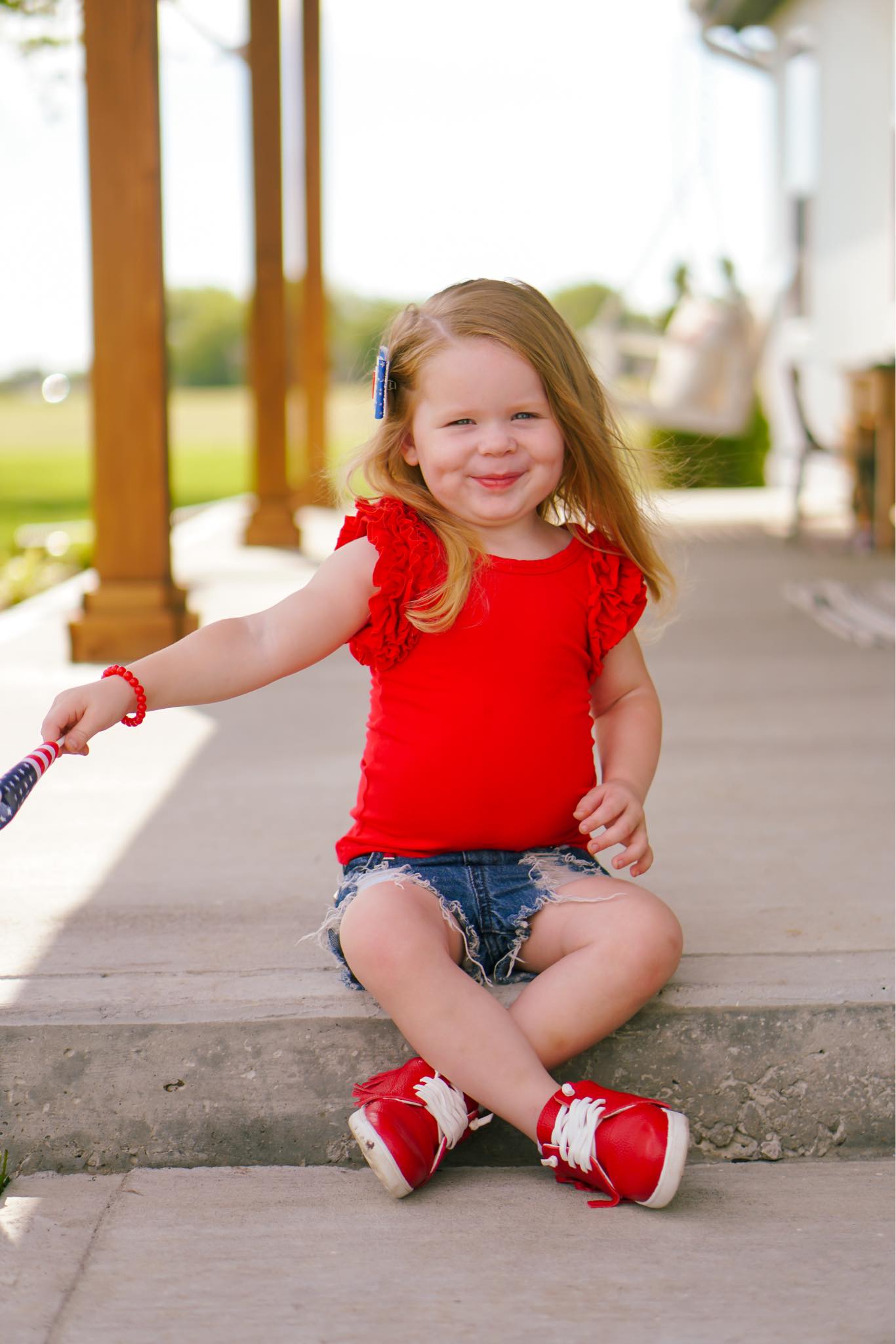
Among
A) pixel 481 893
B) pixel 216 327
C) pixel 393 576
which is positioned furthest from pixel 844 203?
pixel 216 327

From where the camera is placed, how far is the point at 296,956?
6.01 feet

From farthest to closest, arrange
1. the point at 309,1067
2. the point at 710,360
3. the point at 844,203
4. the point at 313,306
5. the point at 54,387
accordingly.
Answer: the point at 844,203
the point at 313,306
the point at 710,360
the point at 54,387
the point at 309,1067

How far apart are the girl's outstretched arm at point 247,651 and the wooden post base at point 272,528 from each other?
4.66 meters

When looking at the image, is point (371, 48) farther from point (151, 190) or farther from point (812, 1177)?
point (812, 1177)

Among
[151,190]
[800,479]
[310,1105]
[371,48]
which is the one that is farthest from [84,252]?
[371,48]

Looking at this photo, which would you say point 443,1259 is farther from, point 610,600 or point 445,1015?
point 610,600

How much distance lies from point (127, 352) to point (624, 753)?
242cm

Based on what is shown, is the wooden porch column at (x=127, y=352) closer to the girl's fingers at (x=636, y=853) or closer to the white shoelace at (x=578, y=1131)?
the girl's fingers at (x=636, y=853)

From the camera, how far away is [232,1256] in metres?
1.47

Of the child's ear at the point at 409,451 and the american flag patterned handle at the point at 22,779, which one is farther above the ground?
the child's ear at the point at 409,451

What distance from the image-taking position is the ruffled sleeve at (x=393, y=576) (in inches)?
70.2

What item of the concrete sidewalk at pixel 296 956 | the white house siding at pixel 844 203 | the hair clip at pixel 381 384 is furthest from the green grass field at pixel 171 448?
the white house siding at pixel 844 203

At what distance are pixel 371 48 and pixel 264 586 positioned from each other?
27537 millimetres

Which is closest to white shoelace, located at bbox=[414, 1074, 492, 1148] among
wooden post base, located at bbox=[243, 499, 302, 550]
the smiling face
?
the smiling face
